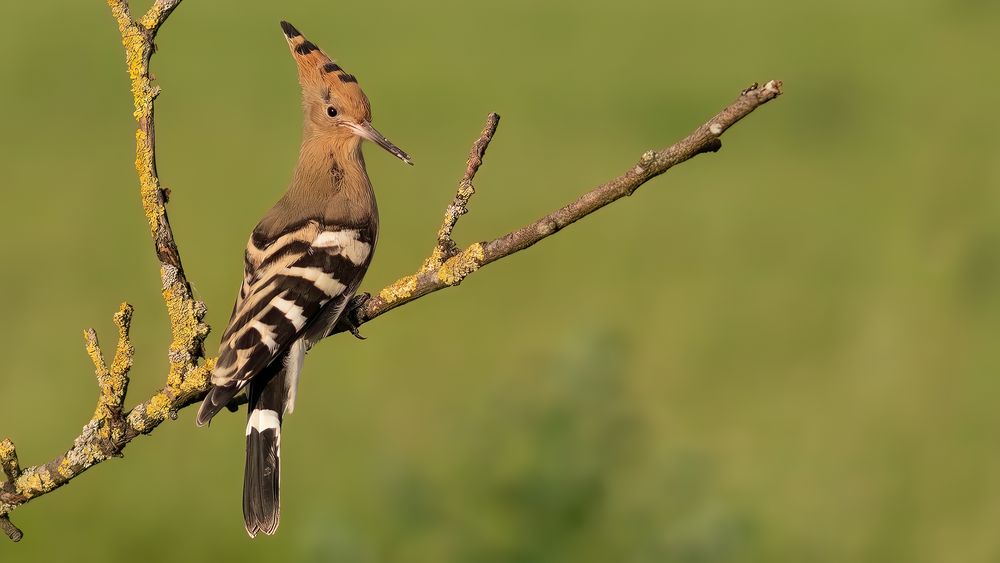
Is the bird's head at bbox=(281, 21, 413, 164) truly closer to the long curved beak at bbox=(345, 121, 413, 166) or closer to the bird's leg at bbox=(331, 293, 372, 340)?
the long curved beak at bbox=(345, 121, 413, 166)

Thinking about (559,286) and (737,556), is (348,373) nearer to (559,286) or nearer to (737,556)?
(559,286)

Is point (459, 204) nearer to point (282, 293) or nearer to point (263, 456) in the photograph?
point (282, 293)

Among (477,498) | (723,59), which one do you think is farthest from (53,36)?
(477,498)

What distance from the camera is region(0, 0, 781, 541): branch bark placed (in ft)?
8.00

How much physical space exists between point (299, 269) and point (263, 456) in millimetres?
416

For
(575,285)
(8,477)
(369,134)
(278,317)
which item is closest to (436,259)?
(278,317)

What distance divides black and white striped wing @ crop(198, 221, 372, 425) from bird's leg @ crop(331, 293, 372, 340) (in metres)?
0.03

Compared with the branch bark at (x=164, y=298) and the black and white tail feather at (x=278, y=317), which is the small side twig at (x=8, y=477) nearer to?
the branch bark at (x=164, y=298)

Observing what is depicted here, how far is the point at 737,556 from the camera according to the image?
5359mm

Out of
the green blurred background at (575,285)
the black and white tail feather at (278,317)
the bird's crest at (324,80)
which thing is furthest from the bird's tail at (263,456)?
the green blurred background at (575,285)

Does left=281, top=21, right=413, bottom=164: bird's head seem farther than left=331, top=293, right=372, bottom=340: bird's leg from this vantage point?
Yes

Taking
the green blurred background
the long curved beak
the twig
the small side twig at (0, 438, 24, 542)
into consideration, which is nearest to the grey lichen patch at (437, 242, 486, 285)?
the twig

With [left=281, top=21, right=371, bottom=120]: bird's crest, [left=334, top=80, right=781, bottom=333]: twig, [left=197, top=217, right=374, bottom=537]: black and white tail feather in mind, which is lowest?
[left=334, top=80, right=781, bottom=333]: twig

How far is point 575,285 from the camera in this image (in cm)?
1024
